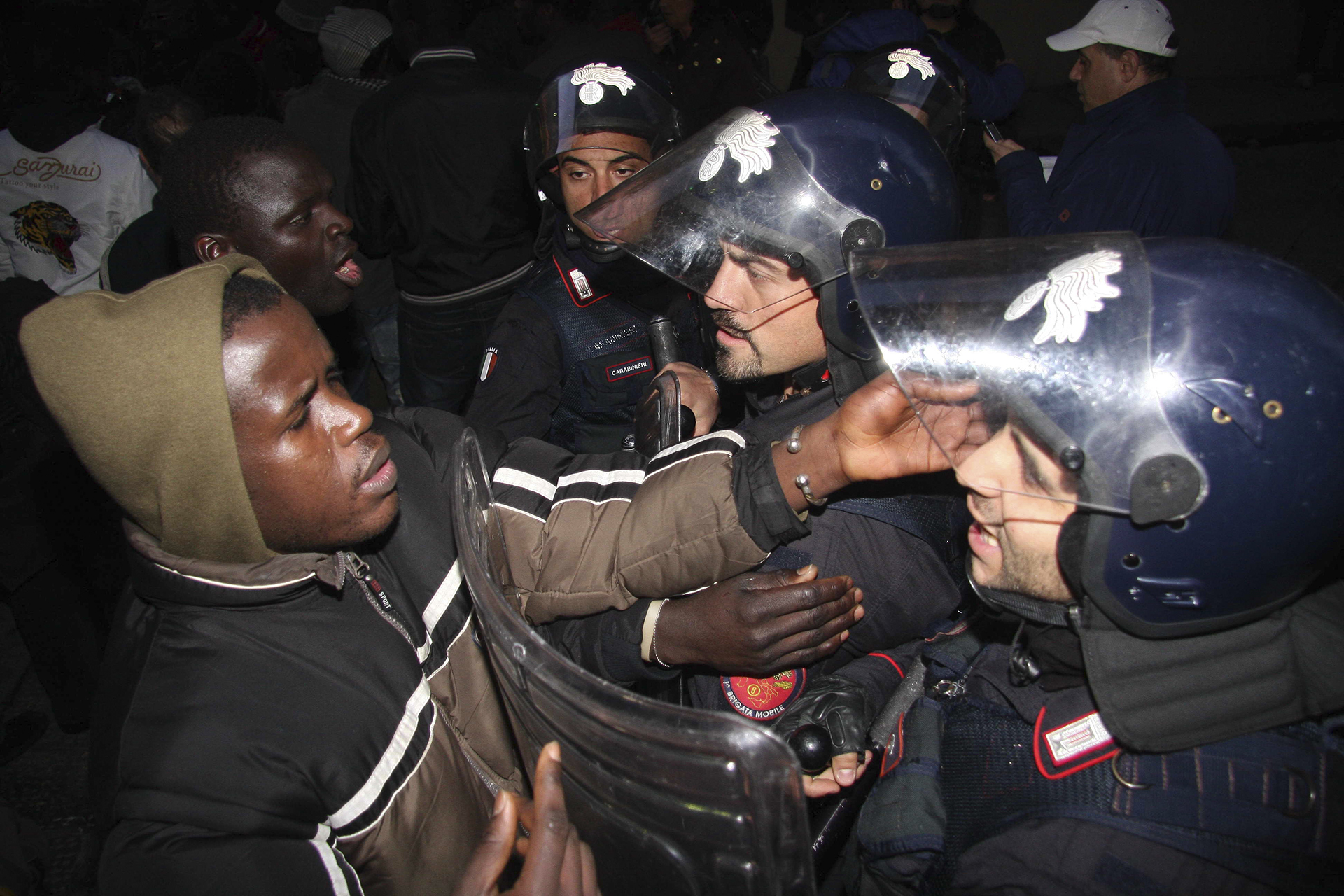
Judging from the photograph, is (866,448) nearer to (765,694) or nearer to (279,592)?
(765,694)

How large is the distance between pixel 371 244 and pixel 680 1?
3.66 metres

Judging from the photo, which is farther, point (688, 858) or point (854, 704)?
point (854, 704)

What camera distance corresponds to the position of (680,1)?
6.15 m

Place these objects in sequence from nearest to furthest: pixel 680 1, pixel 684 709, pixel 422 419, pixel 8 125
Result: pixel 684 709, pixel 422 419, pixel 8 125, pixel 680 1

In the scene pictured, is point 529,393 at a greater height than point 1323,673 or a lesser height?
lesser

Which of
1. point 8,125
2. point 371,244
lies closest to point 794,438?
point 371,244

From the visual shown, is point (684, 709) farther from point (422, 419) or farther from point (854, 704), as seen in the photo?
point (422, 419)

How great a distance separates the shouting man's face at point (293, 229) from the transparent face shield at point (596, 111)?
0.90 metres

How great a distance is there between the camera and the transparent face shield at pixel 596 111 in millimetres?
3074

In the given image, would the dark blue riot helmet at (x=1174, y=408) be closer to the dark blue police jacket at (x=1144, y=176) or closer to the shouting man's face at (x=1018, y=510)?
the shouting man's face at (x=1018, y=510)

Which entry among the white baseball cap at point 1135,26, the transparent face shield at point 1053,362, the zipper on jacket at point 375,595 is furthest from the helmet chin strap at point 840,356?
the white baseball cap at point 1135,26

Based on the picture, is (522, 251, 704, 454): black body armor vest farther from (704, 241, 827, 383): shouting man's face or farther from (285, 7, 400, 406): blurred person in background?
(285, 7, 400, 406): blurred person in background

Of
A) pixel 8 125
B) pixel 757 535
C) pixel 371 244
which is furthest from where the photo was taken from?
pixel 371 244

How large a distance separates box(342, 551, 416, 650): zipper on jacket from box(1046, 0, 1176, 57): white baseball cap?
4.08 metres
